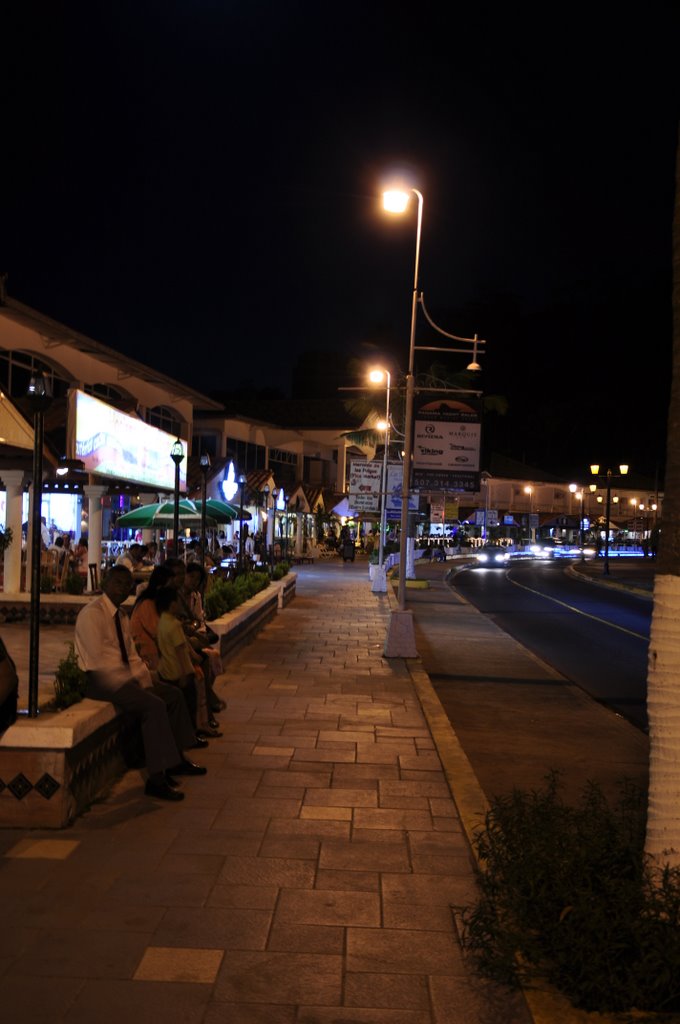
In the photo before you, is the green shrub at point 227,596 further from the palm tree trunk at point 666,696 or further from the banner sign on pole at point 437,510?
the banner sign on pole at point 437,510

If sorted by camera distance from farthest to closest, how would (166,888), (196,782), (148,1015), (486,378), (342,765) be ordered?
(486,378)
(342,765)
(196,782)
(166,888)
(148,1015)

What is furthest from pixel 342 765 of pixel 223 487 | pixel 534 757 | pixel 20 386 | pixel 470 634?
pixel 223 487

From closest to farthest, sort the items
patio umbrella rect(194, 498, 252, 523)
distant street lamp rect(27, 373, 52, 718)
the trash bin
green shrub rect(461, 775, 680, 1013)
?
green shrub rect(461, 775, 680, 1013)
distant street lamp rect(27, 373, 52, 718)
patio umbrella rect(194, 498, 252, 523)
the trash bin

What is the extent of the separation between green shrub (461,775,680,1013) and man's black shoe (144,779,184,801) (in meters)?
2.43

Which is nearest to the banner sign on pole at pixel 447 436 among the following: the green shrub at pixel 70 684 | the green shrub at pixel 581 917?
the green shrub at pixel 70 684

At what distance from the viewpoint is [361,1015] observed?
3.55 metres

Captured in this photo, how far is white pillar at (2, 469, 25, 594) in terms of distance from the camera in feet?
50.8

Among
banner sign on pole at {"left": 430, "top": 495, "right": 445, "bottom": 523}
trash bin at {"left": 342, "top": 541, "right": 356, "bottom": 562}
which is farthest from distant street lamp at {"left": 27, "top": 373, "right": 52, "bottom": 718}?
trash bin at {"left": 342, "top": 541, "right": 356, "bottom": 562}

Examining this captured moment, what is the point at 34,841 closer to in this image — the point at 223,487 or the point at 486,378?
the point at 223,487

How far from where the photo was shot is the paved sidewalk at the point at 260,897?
364 cm

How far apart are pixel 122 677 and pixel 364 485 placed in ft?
63.2

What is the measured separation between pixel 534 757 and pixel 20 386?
665 inches

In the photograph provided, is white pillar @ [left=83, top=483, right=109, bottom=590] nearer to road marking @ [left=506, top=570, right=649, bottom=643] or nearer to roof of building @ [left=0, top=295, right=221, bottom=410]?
roof of building @ [left=0, top=295, right=221, bottom=410]

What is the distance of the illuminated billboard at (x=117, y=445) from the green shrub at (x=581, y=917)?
37.5 ft
